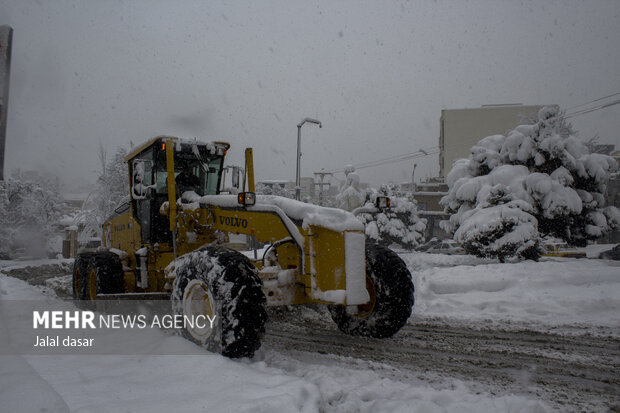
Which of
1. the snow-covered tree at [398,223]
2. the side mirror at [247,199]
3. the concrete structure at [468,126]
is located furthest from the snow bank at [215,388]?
the concrete structure at [468,126]

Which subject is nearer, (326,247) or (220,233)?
(326,247)

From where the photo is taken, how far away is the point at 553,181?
48.8 ft

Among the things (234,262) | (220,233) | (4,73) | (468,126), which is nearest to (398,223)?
(220,233)

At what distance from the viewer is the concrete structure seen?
168 ft

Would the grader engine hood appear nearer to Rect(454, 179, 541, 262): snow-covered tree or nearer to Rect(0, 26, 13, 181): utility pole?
Rect(0, 26, 13, 181): utility pole

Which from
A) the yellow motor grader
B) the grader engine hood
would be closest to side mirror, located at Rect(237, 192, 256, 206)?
the yellow motor grader

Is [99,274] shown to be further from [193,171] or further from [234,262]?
[234,262]

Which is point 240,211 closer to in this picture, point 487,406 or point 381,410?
point 381,410

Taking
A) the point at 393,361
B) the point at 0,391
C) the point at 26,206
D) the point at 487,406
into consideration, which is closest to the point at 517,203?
the point at 393,361

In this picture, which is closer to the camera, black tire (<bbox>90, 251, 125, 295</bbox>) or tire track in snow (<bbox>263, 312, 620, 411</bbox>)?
tire track in snow (<bbox>263, 312, 620, 411</bbox>)

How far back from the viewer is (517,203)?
14.1m

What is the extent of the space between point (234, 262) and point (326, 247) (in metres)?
1.00

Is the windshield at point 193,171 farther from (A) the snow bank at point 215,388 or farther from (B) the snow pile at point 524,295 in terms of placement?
(B) the snow pile at point 524,295

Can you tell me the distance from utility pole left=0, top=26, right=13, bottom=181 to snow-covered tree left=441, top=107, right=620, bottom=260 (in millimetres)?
14173
